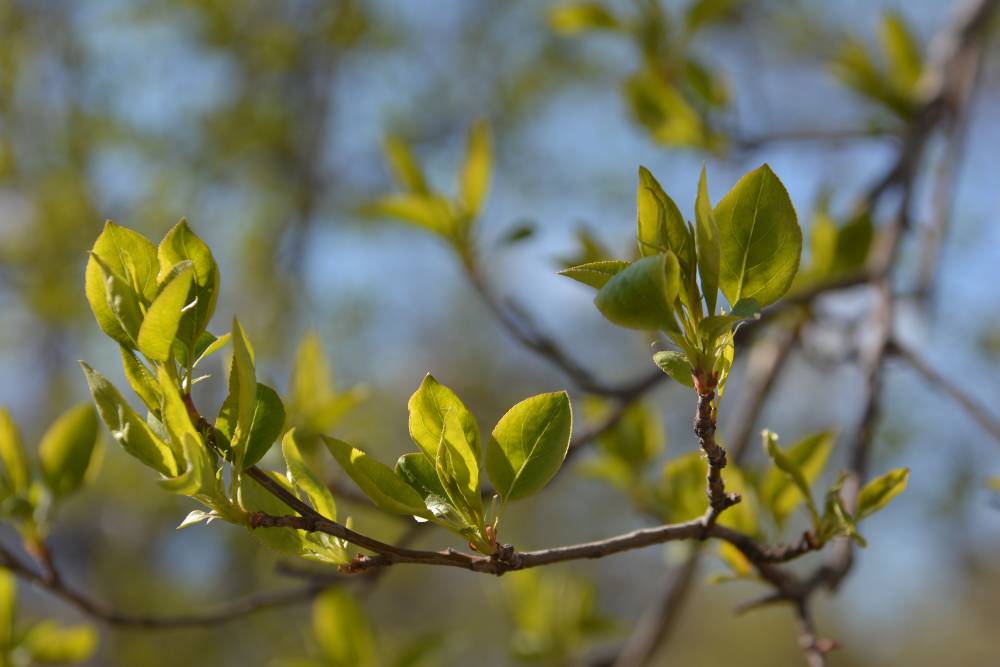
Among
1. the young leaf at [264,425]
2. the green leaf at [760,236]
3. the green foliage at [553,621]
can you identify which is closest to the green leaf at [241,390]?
the young leaf at [264,425]

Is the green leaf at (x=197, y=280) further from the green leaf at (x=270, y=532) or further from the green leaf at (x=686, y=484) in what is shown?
the green leaf at (x=686, y=484)

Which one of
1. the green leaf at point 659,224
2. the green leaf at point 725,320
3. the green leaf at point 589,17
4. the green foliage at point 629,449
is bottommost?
the green foliage at point 629,449

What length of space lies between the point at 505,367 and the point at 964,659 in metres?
4.29

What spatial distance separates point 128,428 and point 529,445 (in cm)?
19

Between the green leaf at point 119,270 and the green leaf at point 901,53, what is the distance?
42.5 inches

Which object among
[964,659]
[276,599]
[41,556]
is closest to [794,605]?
[276,599]

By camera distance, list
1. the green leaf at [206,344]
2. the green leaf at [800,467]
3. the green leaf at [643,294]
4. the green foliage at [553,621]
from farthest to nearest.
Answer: the green foliage at [553,621], the green leaf at [800,467], the green leaf at [206,344], the green leaf at [643,294]

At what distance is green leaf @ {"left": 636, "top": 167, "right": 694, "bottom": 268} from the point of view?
0.37 meters

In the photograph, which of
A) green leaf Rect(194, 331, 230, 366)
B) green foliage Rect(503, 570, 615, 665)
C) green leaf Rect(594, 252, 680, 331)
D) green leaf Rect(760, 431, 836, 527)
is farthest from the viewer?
green foliage Rect(503, 570, 615, 665)

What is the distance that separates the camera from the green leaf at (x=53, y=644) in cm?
79

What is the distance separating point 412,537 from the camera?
2.78 feet

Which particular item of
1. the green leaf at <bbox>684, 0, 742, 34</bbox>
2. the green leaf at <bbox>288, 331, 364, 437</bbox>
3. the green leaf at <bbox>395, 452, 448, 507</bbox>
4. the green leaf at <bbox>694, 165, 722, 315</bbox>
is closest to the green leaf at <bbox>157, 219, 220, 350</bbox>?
the green leaf at <bbox>395, 452, 448, 507</bbox>

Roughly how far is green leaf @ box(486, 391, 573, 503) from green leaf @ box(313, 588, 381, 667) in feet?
1.88

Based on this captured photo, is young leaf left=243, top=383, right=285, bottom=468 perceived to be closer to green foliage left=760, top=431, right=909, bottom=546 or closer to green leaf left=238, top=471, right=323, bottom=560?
green leaf left=238, top=471, right=323, bottom=560
